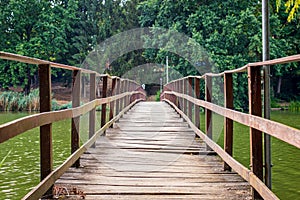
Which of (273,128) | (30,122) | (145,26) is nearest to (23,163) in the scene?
(30,122)

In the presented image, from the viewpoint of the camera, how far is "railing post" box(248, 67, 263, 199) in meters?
3.11

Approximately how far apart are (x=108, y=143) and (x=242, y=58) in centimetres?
1893

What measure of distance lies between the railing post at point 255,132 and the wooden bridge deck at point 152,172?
0.29 m

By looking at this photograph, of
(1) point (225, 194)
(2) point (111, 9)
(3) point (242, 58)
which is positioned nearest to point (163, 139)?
(1) point (225, 194)

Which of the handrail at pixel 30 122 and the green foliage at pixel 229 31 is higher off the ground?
the green foliage at pixel 229 31

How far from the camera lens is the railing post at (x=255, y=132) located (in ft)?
10.2

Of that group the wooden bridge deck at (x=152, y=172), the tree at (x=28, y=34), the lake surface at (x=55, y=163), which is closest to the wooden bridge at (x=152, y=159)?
the wooden bridge deck at (x=152, y=172)

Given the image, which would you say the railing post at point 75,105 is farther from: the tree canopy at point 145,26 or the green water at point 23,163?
the tree canopy at point 145,26

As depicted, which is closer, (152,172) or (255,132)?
(255,132)

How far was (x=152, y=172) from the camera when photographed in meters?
4.25


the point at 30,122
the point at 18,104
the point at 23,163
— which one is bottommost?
the point at 23,163

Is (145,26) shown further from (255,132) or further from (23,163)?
(255,132)

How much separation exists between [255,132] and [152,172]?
4.66 ft

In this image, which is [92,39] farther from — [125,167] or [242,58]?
[125,167]
